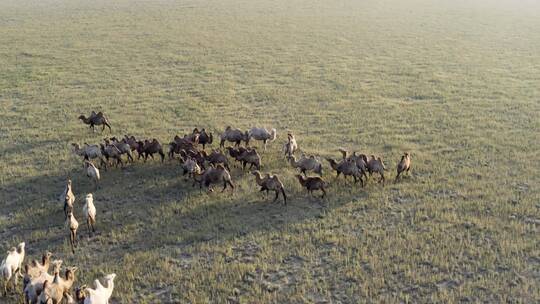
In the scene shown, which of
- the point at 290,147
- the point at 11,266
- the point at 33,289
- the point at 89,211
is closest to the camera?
the point at 33,289

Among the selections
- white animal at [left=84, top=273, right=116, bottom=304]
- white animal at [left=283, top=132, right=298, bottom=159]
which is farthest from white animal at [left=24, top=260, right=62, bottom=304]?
white animal at [left=283, top=132, right=298, bottom=159]

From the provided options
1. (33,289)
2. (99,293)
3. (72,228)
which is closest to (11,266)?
(33,289)

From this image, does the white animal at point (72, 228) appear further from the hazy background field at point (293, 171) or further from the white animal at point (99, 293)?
the white animal at point (99, 293)

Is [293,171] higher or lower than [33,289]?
higher

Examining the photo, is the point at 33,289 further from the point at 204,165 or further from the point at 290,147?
the point at 290,147

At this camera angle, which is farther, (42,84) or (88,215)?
(42,84)

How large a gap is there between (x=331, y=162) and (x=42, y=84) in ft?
58.6

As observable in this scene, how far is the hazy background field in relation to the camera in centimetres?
1031

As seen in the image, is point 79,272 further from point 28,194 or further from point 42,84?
point 42,84

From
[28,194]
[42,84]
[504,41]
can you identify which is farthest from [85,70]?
[504,41]

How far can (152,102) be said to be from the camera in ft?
74.9

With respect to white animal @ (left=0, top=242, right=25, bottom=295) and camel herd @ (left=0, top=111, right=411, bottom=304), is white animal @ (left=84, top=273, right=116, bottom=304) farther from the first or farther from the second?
white animal @ (left=0, top=242, right=25, bottom=295)

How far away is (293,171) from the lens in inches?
599

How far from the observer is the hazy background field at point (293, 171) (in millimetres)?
10312
